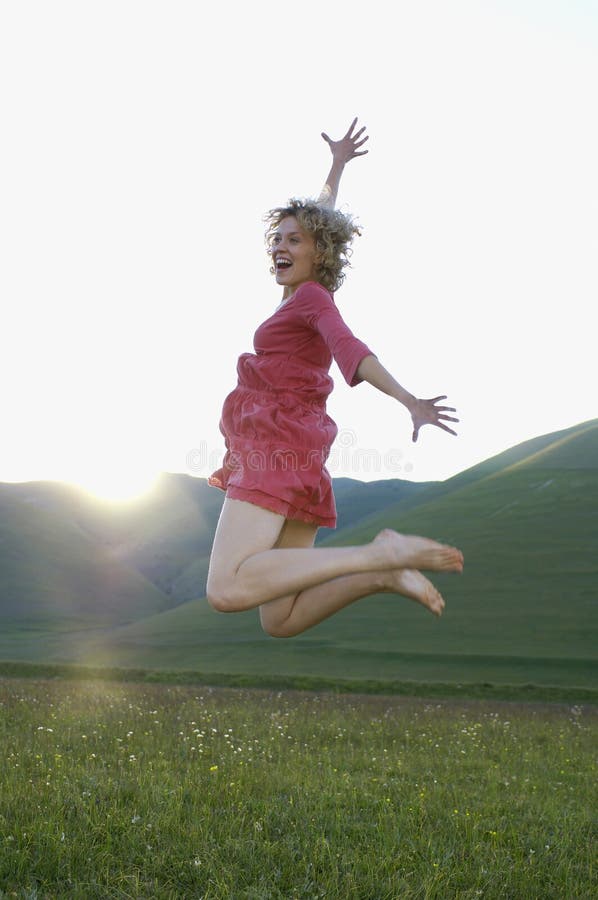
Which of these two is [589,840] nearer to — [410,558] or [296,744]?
[410,558]

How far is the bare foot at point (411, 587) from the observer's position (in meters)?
4.44

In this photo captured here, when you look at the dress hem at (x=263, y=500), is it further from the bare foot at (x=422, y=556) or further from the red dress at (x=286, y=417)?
the bare foot at (x=422, y=556)

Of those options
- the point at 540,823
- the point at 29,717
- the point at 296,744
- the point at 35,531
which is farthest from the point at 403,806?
the point at 35,531

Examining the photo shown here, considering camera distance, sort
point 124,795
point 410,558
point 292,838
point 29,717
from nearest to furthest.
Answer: point 410,558 → point 292,838 → point 124,795 → point 29,717

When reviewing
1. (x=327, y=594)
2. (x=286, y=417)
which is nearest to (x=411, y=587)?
(x=327, y=594)

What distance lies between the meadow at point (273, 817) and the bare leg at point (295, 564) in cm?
150

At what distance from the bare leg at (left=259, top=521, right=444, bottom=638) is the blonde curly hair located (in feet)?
4.48

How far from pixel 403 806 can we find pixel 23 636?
2978 inches

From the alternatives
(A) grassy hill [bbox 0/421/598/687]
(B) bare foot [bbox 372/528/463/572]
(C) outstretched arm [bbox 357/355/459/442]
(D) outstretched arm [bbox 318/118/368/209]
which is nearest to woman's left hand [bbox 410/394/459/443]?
Answer: (C) outstretched arm [bbox 357/355/459/442]

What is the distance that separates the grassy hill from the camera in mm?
48031

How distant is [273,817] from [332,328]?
11.1ft

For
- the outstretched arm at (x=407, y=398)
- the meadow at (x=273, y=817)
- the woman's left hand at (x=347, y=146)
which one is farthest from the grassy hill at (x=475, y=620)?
the outstretched arm at (x=407, y=398)

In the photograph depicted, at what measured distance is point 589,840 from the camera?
250 inches

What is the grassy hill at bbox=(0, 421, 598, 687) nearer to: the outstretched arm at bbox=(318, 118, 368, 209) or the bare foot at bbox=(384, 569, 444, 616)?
the outstretched arm at bbox=(318, 118, 368, 209)
